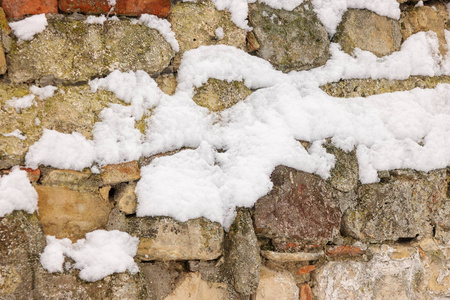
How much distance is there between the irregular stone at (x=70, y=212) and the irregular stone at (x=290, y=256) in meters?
0.60

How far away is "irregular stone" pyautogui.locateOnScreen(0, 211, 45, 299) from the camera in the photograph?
3.49 feet

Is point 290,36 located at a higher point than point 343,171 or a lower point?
higher

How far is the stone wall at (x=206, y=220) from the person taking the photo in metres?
1.20

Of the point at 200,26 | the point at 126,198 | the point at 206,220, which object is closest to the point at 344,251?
the point at 206,220

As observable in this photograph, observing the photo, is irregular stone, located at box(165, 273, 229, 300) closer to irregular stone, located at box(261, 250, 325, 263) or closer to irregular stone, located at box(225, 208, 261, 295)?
irregular stone, located at box(225, 208, 261, 295)

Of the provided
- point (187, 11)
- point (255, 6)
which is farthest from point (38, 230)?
point (255, 6)

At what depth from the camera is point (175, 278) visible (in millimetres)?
1360

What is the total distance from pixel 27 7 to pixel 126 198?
67 centimetres

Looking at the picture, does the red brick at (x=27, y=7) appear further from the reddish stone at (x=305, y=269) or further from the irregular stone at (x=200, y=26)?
the reddish stone at (x=305, y=269)

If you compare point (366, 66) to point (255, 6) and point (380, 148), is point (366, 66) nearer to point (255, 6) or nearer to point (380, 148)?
point (380, 148)

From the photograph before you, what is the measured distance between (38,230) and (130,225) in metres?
0.28

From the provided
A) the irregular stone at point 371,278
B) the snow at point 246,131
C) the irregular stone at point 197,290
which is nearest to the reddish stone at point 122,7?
the snow at point 246,131

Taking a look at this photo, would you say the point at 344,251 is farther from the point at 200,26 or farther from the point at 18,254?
the point at 18,254

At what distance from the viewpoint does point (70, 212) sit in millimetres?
1258
